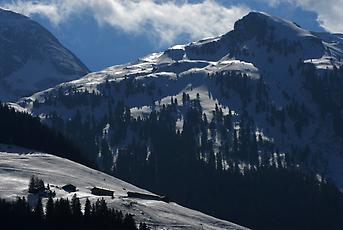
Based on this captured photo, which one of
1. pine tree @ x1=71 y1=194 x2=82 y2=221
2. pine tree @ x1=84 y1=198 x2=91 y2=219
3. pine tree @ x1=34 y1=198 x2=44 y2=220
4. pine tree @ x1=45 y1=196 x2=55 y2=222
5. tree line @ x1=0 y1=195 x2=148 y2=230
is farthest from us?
pine tree @ x1=34 y1=198 x2=44 y2=220

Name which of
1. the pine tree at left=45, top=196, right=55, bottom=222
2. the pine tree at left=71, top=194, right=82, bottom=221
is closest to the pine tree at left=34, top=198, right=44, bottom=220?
the pine tree at left=45, top=196, right=55, bottom=222

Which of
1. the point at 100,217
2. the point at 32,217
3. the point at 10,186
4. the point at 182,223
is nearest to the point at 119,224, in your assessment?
the point at 100,217

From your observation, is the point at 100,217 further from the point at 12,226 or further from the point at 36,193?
the point at 36,193

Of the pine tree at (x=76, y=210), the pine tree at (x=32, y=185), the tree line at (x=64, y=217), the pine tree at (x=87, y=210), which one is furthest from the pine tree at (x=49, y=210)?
the pine tree at (x=32, y=185)

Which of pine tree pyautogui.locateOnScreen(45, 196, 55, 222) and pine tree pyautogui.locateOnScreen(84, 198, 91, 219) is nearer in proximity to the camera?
pine tree pyautogui.locateOnScreen(45, 196, 55, 222)

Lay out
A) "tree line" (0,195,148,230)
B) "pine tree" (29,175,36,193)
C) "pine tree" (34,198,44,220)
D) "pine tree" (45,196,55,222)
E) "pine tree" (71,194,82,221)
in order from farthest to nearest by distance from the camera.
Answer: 1. "pine tree" (29,175,36,193)
2. "pine tree" (34,198,44,220)
3. "pine tree" (71,194,82,221)
4. "pine tree" (45,196,55,222)
5. "tree line" (0,195,148,230)

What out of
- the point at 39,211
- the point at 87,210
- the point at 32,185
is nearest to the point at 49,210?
the point at 39,211

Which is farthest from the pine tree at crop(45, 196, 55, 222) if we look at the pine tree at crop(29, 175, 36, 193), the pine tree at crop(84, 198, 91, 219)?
the pine tree at crop(29, 175, 36, 193)

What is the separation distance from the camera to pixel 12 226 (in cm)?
16300

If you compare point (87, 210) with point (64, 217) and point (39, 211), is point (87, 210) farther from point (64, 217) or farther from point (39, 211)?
point (39, 211)

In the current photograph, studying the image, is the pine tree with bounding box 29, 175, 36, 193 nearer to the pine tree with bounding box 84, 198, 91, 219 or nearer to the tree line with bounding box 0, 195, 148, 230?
the tree line with bounding box 0, 195, 148, 230

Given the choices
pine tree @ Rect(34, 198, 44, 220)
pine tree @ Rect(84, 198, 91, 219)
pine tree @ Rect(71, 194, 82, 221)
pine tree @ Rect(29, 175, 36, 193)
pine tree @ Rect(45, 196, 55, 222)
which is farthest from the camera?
pine tree @ Rect(29, 175, 36, 193)

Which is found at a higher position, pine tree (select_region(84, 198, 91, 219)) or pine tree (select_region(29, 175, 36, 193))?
pine tree (select_region(29, 175, 36, 193))

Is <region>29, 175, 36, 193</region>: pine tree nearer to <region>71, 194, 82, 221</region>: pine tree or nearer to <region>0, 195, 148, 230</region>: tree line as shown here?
<region>0, 195, 148, 230</region>: tree line
